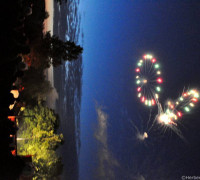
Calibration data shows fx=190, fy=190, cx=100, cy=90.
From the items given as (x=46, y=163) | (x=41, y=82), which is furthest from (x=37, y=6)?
(x=46, y=163)

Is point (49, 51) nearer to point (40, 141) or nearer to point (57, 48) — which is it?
point (57, 48)

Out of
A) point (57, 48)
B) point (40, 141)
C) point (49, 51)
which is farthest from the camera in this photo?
point (40, 141)

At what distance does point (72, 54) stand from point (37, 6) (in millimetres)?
5696

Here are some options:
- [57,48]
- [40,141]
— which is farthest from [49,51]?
[40,141]

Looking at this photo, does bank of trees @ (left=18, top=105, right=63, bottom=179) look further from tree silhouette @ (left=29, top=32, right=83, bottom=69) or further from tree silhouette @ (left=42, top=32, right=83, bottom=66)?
tree silhouette @ (left=42, top=32, right=83, bottom=66)

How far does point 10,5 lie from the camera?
7.08 meters

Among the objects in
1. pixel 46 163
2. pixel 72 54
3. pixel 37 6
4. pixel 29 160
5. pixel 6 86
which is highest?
pixel 37 6

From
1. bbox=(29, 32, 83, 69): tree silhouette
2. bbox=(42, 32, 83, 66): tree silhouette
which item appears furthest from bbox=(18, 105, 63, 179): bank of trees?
bbox=(42, 32, 83, 66): tree silhouette

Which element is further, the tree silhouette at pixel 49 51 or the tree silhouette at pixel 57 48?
the tree silhouette at pixel 57 48

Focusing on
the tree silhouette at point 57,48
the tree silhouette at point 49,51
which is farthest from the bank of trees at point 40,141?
the tree silhouette at point 57,48

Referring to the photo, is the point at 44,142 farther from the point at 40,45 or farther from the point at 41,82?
the point at 40,45

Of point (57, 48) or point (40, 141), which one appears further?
point (40, 141)

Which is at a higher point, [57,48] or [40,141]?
[57,48]

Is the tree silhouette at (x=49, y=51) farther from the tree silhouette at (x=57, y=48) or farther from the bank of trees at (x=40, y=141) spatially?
the bank of trees at (x=40, y=141)
